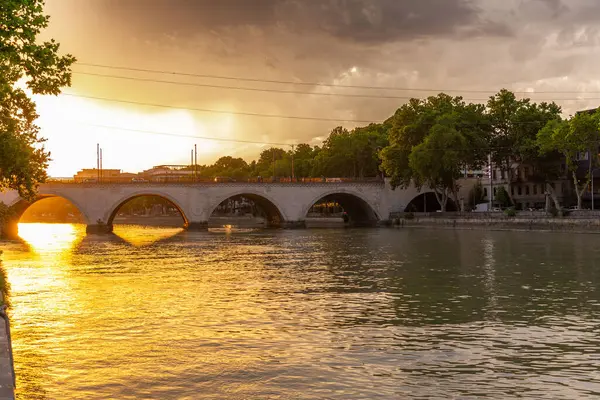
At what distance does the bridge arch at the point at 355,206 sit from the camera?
94969 mm

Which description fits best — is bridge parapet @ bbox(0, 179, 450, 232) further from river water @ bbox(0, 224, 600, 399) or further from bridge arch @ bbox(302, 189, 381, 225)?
river water @ bbox(0, 224, 600, 399)

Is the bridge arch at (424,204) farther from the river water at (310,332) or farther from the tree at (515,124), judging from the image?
the river water at (310,332)

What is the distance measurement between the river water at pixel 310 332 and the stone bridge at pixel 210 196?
53364 mm

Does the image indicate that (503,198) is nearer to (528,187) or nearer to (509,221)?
(528,187)

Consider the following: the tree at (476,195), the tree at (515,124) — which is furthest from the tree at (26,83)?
the tree at (476,195)

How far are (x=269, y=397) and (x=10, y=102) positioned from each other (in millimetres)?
23663

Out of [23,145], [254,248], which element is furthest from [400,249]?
[23,145]

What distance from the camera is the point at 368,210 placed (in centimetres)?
9838

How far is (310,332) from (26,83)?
13592mm

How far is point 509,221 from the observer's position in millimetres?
70312

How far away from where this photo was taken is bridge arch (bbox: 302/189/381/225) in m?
95.0

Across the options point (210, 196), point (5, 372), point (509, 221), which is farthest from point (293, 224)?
point (5, 372)

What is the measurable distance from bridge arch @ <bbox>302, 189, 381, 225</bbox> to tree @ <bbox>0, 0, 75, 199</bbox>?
6279 centimetres

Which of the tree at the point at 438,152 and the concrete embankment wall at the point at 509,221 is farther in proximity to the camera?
the tree at the point at 438,152
